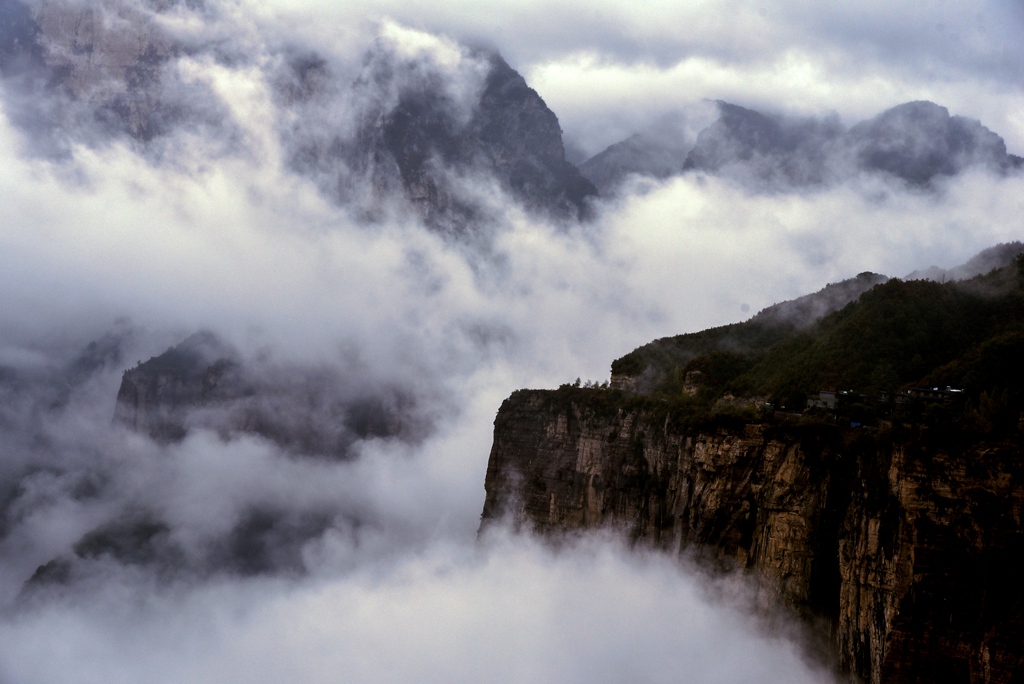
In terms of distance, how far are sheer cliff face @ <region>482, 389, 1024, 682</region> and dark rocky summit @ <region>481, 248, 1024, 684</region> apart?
0.33 feet

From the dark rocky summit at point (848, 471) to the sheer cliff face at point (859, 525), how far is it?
0.33ft

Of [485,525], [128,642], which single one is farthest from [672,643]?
[128,642]

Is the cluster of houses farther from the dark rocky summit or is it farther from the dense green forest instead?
the dark rocky summit

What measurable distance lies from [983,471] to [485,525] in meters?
67.6

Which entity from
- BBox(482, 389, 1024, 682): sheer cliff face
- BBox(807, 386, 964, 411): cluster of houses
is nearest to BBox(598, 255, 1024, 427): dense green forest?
BBox(807, 386, 964, 411): cluster of houses

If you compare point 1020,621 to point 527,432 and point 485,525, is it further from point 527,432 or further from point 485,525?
point 485,525

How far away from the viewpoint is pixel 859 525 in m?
67.7

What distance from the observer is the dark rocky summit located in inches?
2402

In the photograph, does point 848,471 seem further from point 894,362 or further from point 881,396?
point 894,362

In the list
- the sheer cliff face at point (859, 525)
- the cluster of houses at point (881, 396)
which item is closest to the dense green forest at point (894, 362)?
the cluster of houses at point (881, 396)

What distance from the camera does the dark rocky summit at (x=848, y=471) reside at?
61.0m

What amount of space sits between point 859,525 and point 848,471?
3.59m

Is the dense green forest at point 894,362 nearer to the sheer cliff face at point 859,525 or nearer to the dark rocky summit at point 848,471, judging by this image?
the dark rocky summit at point 848,471

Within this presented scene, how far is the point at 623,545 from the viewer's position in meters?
97.5
